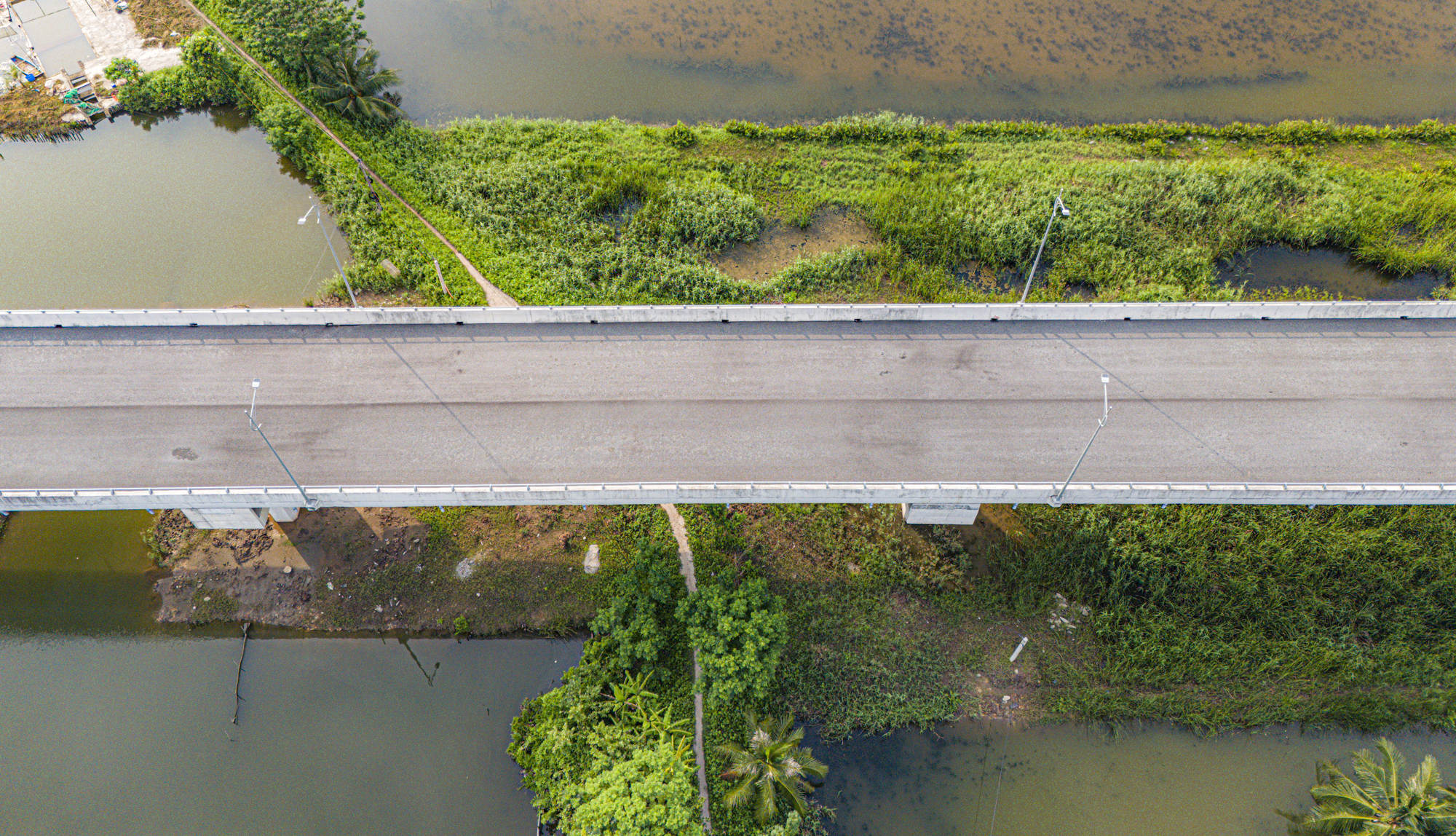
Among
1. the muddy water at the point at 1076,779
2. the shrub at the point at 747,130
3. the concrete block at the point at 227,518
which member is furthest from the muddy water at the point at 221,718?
the shrub at the point at 747,130

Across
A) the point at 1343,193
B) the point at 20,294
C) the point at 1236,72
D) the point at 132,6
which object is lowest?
the point at 20,294

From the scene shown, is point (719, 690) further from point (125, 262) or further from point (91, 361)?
point (125, 262)

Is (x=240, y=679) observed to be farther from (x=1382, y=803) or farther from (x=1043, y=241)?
(x=1382, y=803)

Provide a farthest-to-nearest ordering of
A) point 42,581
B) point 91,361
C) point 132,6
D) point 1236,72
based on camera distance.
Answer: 1. point 132,6
2. point 1236,72
3. point 42,581
4. point 91,361

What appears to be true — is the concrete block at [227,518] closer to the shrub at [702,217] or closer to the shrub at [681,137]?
the shrub at [702,217]

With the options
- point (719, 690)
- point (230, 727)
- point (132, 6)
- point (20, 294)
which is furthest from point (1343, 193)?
point (132, 6)

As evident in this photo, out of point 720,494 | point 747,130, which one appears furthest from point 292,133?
point 720,494
